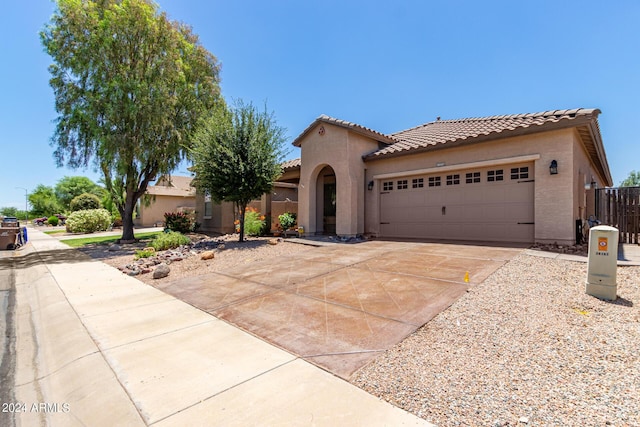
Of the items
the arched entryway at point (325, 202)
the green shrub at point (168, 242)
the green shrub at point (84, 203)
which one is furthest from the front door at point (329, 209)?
the green shrub at point (84, 203)

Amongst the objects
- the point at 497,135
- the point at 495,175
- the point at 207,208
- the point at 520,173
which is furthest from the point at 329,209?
the point at 207,208

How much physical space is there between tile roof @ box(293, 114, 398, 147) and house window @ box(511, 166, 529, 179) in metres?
5.67

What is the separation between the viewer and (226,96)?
674 inches

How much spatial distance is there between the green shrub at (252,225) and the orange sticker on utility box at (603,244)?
494 inches

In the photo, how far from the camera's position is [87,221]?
78.9 feet

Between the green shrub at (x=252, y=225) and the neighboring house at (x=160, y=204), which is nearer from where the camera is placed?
the green shrub at (x=252, y=225)

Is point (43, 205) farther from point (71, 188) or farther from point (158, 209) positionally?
point (158, 209)

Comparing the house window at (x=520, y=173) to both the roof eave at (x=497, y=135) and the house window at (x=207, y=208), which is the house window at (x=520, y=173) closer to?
the roof eave at (x=497, y=135)

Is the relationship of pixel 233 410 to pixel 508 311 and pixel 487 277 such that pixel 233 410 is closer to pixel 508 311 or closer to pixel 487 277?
pixel 508 311

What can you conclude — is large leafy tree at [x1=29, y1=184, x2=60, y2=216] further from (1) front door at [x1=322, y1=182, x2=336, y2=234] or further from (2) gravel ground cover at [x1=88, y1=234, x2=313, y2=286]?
(1) front door at [x1=322, y1=182, x2=336, y2=234]

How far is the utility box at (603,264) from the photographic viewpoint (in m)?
4.53

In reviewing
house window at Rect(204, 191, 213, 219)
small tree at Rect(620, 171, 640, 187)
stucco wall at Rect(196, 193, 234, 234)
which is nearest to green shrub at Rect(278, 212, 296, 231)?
stucco wall at Rect(196, 193, 234, 234)

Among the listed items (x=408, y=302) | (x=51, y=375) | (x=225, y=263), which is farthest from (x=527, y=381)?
(x=225, y=263)

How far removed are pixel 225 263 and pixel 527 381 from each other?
7.48m
